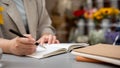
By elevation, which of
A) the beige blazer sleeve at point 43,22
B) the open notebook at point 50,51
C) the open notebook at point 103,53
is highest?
the beige blazer sleeve at point 43,22

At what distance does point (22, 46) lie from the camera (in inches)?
46.9

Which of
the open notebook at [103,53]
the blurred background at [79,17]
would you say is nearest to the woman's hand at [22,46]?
the open notebook at [103,53]

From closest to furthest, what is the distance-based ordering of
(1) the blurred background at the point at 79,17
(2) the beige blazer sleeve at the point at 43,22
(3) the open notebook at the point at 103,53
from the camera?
(3) the open notebook at the point at 103,53, (2) the beige blazer sleeve at the point at 43,22, (1) the blurred background at the point at 79,17

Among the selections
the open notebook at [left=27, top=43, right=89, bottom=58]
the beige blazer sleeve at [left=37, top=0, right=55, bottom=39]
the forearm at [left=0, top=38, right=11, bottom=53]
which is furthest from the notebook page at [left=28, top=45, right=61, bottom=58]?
the beige blazer sleeve at [left=37, top=0, right=55, bottom=39]

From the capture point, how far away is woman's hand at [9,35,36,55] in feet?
3.86

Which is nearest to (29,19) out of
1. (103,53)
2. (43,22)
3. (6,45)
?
(43,22)

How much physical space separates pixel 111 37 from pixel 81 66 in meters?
1.06

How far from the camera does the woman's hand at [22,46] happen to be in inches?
46.4

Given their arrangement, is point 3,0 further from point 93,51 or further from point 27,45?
point 93,51

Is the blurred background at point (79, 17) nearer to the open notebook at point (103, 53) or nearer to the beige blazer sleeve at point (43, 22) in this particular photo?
the beige blazer sleeve at point (43, 22)

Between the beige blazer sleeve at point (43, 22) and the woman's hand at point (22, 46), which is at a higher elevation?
the beige blazer sleeve at point (43, 22)

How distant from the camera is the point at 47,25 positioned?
1823 millimetres

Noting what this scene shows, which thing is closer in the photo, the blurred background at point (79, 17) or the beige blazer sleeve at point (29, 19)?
the beige blazer sleeve at point (29, 19)

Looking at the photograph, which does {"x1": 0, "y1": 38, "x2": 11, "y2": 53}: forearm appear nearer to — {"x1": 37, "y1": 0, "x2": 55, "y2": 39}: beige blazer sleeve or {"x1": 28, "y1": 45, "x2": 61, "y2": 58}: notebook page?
{"x1": 28, "y1": 45, "x2": 61, "y2": 58}: notebook page
